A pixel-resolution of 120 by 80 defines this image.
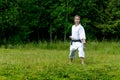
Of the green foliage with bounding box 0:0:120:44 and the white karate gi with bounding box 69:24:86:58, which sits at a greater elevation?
the white karate gi with bounding box 69:24:86:58

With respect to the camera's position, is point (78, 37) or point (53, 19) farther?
point (53, 19)

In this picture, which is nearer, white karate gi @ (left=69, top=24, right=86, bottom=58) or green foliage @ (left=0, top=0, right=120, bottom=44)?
white karate gi @ (left=69, top=24, right=86, bottom=58)

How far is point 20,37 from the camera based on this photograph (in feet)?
111

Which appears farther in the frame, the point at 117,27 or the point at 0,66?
the point at 117,27

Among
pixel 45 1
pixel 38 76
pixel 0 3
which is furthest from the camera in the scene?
pixel 45 1

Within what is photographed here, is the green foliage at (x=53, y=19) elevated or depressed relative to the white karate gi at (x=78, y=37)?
depressed

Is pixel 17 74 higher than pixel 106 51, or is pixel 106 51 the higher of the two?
pixel 17 74

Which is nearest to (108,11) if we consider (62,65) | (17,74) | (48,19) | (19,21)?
(48,19)

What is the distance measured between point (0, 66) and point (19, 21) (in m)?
18.4

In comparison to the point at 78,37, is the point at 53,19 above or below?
below

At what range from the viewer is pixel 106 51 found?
25.1 m

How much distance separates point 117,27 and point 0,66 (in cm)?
2360

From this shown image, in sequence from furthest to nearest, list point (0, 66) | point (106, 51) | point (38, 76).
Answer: point (106, 51), point (0, 66), point (38, 76)

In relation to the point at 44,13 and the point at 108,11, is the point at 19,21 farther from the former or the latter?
the point at 108,11
